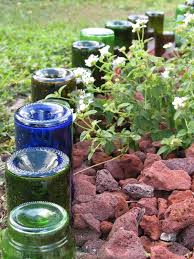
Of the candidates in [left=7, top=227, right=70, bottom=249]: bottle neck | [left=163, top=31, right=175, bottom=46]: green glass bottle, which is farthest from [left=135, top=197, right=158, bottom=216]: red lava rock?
[left=163, top=31, right=175, bottom=46]: green glass bottle

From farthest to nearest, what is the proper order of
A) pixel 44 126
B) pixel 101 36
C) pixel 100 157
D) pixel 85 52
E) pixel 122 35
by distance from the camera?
pixel 122 35, pixel 101 36, pixel 85 52, pixel 100 157, pixel 44 126

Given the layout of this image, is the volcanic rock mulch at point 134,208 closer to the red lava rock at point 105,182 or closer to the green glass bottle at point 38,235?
the red lava rock at point 105,182

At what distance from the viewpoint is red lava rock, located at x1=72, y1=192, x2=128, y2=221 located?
197cm

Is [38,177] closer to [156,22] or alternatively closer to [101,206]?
[101,206]

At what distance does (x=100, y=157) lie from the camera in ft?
7.86

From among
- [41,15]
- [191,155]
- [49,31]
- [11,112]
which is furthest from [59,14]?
[191,155]

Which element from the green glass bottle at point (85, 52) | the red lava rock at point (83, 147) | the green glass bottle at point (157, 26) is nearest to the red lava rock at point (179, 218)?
the red lava rock at point (83, 147)

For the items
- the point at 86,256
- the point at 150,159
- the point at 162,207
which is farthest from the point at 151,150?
the point at 86,256

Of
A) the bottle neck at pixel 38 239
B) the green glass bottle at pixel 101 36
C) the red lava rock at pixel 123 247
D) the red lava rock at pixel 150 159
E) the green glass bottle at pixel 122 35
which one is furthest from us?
the green glass bottle at pixel 122 35

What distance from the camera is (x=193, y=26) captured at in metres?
2.69

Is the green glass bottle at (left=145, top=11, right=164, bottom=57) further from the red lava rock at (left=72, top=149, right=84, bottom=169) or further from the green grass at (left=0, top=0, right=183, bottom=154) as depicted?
the red lava rock at (left=72, top=149, right=84, bottom=169)

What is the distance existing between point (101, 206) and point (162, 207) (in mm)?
192

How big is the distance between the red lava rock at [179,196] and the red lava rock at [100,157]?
0.41 metres

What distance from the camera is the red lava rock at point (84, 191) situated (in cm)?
205
